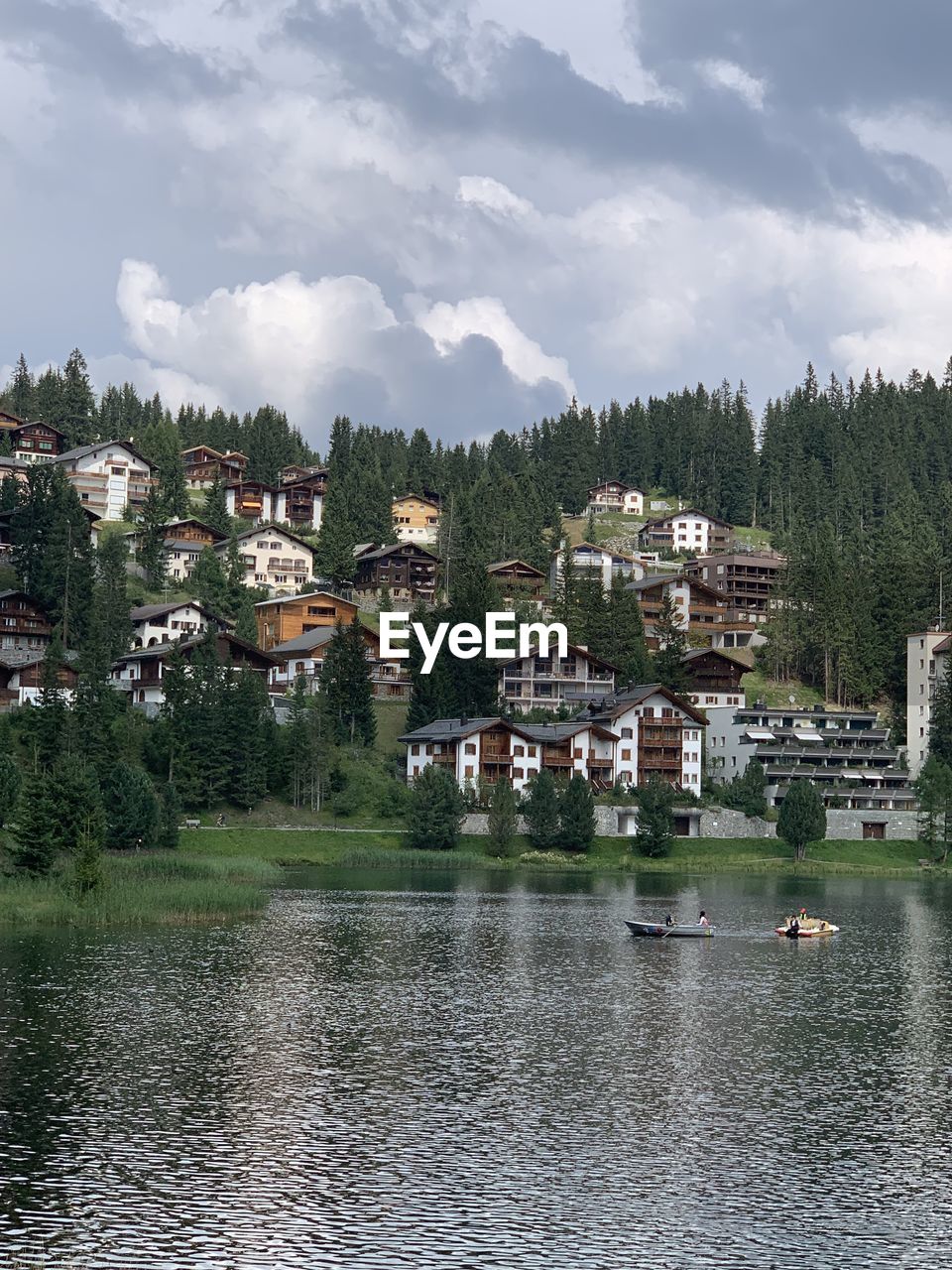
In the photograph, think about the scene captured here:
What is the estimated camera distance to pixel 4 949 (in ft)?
225

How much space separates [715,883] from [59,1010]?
77.9m

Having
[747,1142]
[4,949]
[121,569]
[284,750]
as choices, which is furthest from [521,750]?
[747,1142]

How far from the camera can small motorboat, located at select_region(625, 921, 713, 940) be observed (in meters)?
84.2

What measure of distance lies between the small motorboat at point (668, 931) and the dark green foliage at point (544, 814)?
165 ft

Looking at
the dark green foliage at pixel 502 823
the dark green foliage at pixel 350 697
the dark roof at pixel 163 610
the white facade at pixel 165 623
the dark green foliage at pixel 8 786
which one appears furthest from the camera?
the dark roof at pixel 163 610

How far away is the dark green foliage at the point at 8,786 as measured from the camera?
106m

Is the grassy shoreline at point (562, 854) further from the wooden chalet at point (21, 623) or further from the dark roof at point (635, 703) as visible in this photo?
the wooden chalet at point (21, 623)

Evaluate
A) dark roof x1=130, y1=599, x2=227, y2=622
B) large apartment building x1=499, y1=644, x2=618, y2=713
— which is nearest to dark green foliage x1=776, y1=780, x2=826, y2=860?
large apartment building x1=499, y1=644, x2=618, y2=713

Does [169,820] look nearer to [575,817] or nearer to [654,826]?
[575,817]

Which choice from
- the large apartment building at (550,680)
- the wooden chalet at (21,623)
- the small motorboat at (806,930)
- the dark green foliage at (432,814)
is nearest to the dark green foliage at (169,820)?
the dark green foliage at (432,814)

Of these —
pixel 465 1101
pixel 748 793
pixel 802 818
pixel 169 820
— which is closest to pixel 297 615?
pixel 748 793

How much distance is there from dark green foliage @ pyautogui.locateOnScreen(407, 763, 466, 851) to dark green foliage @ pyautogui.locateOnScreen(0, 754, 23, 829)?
35.1m

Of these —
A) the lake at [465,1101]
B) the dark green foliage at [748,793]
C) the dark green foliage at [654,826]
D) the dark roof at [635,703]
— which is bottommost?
the lake at [465,1101]

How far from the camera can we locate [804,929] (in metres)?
87.6
